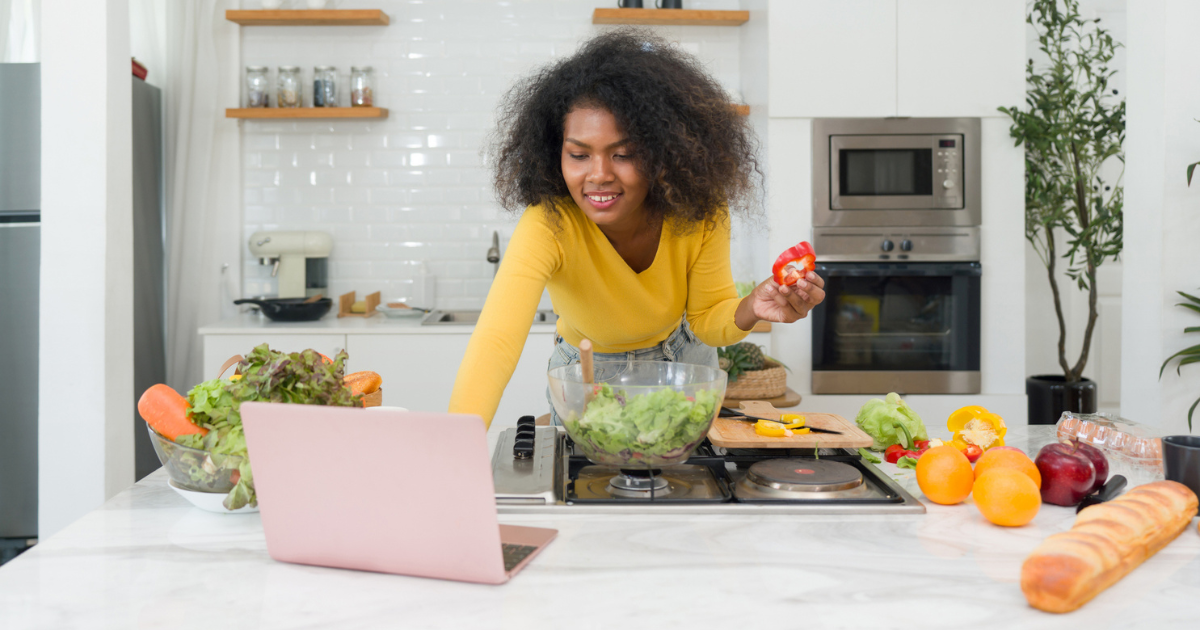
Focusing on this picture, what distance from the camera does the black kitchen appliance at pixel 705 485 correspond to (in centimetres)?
117

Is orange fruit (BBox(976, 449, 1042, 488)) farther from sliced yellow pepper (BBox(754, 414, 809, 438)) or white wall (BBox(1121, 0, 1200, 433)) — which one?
white wall (BBox(1121, 0, 1200, 433))

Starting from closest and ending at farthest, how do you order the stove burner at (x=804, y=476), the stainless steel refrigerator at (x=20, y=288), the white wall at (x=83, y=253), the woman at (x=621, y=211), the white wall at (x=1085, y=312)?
the stove burner at (x=804, y=476) → the woman at (x=621, y=211) → the white wall at (x=83, y=253) → the stainless steel refrigerator at (x=20, y=288) → the white wall at (x=1085, y=312)

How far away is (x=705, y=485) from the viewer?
4.13 feet

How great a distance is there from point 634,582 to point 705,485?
342mm

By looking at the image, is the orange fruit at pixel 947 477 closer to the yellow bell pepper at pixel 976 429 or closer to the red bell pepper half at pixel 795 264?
the yellow bell pepper at pixel 976 429

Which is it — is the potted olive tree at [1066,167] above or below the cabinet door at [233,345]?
above

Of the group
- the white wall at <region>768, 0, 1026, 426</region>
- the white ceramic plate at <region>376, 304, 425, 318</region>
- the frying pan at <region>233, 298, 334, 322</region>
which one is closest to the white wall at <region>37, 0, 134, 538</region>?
the frying pan at <region>233, 298, 334, 322</region>

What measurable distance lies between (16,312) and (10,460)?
55 centimetres

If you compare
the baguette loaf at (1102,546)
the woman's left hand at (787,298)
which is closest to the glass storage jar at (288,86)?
the woman's left hand at (787,298)

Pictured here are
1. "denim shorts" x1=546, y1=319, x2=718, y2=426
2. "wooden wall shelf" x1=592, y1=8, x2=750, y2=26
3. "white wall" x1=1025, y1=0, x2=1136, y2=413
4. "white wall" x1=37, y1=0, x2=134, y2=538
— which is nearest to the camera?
"denim shorts" x1=546, y1=319, x2=718, y2=426

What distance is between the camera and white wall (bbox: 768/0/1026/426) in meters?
3.47

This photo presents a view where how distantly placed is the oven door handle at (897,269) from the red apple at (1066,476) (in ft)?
7.67

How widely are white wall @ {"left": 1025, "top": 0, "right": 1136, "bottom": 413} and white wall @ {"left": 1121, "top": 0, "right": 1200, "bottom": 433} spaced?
1.49 meters

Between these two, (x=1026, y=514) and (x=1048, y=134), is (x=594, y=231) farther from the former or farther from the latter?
(x=1048, y=134)
